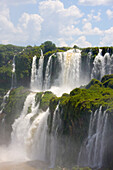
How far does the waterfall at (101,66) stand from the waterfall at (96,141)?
60.2 ft

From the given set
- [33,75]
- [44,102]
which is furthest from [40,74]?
[44,102]

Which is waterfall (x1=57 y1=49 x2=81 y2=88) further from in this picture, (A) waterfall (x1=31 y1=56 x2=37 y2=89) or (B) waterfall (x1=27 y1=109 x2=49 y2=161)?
(B) waterfall (x1=27 y1=109 x2=49 y2=161)

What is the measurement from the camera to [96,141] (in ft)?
100

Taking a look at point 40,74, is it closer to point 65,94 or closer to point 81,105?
point 65,94

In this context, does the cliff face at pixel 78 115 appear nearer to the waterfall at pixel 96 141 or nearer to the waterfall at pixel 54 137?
the waterfall at pixel 54 137

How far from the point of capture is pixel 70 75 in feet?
175

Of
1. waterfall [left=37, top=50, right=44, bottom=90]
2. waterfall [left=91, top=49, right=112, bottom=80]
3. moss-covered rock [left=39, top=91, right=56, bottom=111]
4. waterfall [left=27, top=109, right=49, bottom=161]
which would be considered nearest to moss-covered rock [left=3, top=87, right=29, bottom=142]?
waterfall [left=37, top=50, right=44, bottom=90]

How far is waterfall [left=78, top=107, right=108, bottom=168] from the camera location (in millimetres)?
30047

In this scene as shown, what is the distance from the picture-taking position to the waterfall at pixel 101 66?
48969 mm

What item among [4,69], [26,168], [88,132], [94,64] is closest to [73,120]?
[88,132]

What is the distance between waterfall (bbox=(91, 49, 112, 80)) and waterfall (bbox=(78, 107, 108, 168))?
722 inches

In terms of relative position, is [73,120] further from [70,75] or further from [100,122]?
[70,75]

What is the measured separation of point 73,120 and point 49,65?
2238cm

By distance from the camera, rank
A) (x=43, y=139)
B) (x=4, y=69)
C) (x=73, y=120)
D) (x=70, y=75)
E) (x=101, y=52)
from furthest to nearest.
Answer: (x=4, y=69), (x=70, y=75), (x=101, y=52), (x=43, y=139), (x=73, y=120)
